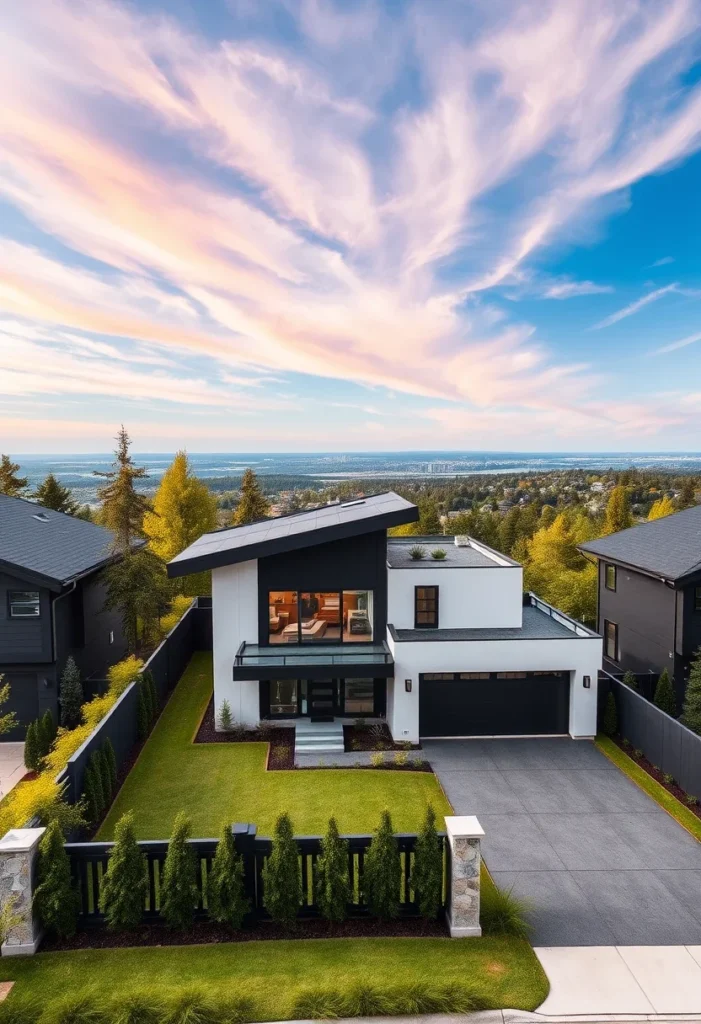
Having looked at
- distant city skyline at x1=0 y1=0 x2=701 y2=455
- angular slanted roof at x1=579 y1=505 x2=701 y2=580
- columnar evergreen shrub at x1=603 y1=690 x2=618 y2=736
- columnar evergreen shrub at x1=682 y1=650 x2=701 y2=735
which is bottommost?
columnar evergreen shrub at x1=603 y1=690 x2=618 y2=736

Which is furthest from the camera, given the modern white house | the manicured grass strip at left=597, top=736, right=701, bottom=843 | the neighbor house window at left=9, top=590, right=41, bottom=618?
the neighbor house window at left=9, top=590, right=41, bottom=618

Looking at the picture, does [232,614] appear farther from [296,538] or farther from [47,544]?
[47,544]

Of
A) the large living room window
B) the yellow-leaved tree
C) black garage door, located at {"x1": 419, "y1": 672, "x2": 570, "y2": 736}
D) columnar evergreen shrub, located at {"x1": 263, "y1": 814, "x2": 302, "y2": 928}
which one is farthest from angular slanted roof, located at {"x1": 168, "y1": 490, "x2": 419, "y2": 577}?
the yellow-leaved tree

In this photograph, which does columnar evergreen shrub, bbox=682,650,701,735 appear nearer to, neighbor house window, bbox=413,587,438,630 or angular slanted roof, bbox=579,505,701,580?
angular slanted roof, bbox=579,505,701,580

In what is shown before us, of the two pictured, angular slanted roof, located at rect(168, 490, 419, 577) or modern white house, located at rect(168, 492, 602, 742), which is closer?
modern white house, located at rect(168, 492, 602, 742)

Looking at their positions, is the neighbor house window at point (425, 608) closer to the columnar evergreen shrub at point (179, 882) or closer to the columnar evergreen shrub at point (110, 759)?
the columnar evergreen shrub at point (110, 759)

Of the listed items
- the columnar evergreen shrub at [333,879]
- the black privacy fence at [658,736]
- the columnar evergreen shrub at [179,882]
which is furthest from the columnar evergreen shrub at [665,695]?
the columnar evergreen shrub at [179,882]
